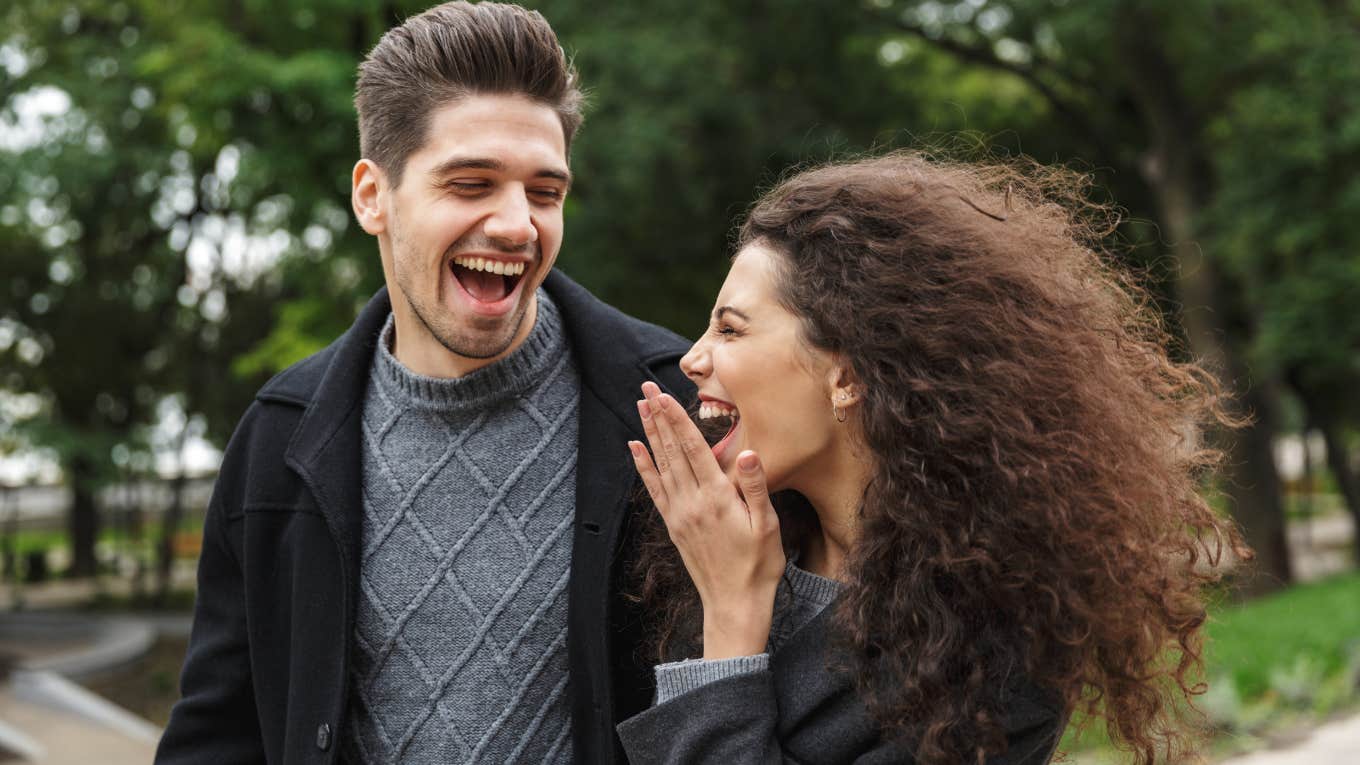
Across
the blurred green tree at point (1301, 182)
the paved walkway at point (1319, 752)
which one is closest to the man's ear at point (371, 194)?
the paved walkway at point (1319, 752)

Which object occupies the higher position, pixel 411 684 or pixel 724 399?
pixel 724 399

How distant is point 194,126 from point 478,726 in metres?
10.6

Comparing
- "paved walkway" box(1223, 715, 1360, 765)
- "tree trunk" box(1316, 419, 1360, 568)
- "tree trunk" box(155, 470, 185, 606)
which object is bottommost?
"tree trunk" box(155, 470, 185, 606)

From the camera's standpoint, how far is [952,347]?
→ 2.17m

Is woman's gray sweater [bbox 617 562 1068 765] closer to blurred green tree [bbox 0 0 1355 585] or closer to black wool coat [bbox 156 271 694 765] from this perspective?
black wool coat [bbox 156 271 694 765]

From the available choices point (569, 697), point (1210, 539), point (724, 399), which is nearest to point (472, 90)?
point (724, 399)

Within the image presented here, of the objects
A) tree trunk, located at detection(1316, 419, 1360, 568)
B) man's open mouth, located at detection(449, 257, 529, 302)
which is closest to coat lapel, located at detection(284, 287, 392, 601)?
man's open mouth, located at detection(449, 257, 529, 302)

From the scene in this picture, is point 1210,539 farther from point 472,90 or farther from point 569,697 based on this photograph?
point 472,90

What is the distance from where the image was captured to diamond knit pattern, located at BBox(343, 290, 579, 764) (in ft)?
8.22

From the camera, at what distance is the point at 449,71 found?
2.59 metres

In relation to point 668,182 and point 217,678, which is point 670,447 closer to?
point 217,678

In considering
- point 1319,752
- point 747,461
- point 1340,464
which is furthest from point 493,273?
point 1340,464

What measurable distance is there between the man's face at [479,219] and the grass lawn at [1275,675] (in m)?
5.15

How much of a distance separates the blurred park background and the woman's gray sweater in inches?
251
